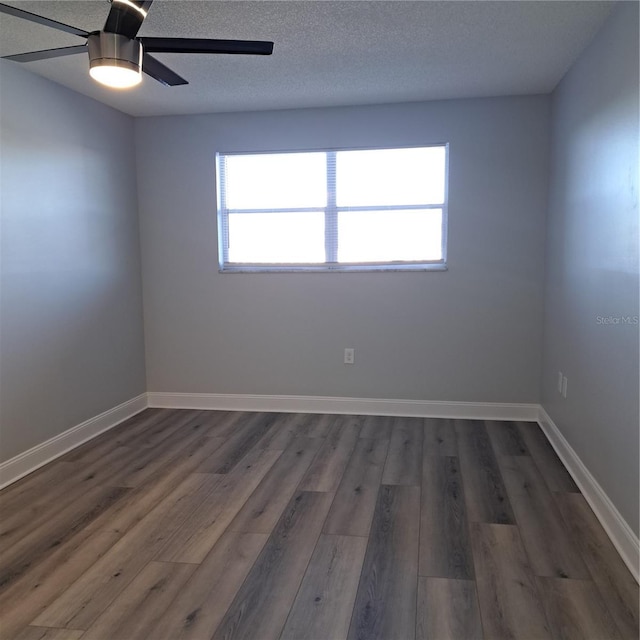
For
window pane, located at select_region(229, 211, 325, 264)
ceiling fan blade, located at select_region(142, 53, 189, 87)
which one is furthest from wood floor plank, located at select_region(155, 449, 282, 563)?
ceiling fan blade, located at select_region(142, 53, 189, 87)

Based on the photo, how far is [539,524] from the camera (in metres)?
2.47

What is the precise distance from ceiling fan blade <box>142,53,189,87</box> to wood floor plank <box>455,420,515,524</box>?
8.12ft

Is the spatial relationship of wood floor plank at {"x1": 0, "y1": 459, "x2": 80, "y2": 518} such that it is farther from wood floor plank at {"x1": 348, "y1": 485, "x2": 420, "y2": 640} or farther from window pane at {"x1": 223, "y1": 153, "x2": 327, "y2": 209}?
window pane at {"x1": 223, "y1": 153, "x2": 327, "y2": 209}

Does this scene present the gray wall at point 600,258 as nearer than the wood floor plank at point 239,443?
Yes

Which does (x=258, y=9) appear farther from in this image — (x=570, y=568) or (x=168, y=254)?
(x=570, y=568)

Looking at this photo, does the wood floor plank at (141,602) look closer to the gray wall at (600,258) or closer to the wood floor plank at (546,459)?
the gray wall at (600,258)

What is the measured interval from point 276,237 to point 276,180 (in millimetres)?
453

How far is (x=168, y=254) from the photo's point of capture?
439cm

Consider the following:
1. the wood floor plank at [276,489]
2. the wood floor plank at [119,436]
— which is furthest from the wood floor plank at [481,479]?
the wood floor plank at [119,436]

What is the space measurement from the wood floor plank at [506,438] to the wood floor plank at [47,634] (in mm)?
2502

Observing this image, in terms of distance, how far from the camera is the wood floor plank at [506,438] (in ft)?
11.1

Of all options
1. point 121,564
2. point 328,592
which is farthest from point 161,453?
point 328,592

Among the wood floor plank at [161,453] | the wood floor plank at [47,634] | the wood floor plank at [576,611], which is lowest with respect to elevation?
the wood floor plank at [47,634]

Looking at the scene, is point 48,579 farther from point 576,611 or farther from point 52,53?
point 52,53
